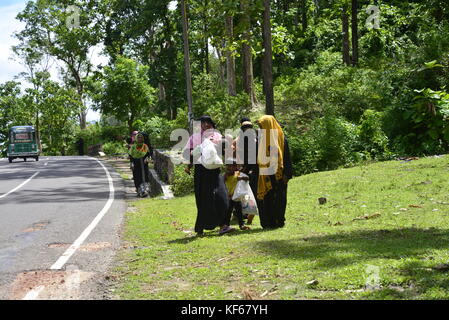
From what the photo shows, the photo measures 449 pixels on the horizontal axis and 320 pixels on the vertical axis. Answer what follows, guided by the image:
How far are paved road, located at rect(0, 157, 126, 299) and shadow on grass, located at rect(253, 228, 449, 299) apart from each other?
2.47 meters

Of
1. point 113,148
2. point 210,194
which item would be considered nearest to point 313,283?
point 210,194

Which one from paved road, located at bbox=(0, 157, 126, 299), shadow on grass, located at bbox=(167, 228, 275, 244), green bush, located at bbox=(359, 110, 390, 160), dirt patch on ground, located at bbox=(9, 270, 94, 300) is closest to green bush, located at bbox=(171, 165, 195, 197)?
paved road, located at bbox=(0, 157, 126, 299)

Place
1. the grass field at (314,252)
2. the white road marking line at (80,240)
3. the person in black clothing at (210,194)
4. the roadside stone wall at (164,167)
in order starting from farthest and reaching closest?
the roadside stone wall at (164,167)
the person in black clothing at (210,194)
the white road marking line at (80,240)
the grass field at (314,252)

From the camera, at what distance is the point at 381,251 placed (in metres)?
7.22

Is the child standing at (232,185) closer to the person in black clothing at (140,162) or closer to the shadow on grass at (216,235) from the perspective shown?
the shadow on grass at (216,235)

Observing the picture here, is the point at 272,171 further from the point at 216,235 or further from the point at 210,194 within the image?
the point at 216,235

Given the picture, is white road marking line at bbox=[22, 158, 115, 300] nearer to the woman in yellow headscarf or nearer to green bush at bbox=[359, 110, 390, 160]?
the woman in yellow headscarf

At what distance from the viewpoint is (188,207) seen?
14.9 metres

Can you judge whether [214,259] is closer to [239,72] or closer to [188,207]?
[188,207]

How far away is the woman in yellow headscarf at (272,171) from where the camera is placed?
9.70 metres

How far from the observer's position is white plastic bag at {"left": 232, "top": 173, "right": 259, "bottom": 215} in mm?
9953

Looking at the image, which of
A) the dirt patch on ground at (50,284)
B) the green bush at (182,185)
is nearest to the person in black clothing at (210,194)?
the dirt patch on ground at (50,284)

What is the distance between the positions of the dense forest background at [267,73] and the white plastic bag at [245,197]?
288cm

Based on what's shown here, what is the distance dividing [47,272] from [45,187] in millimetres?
14998
